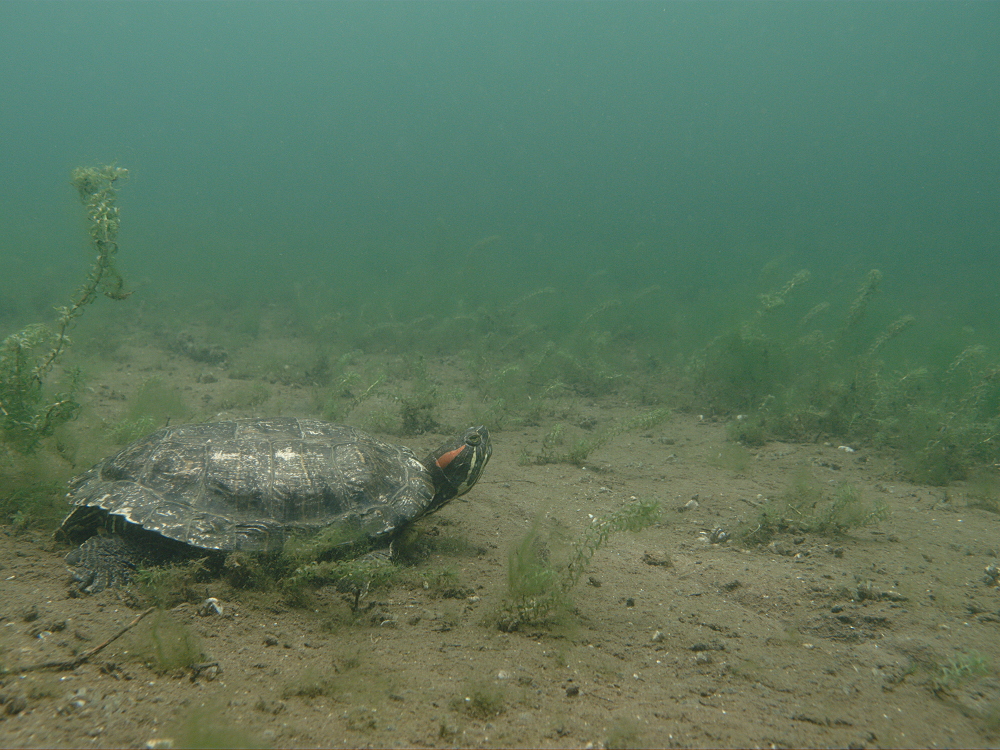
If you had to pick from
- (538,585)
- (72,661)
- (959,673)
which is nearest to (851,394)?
(959,673)

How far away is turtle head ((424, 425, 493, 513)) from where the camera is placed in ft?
15.0

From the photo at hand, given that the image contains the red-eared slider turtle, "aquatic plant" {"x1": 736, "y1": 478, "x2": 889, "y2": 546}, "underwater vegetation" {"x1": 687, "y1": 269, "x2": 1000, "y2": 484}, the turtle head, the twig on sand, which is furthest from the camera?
"underwater vegetation" {"x1": 687, "y1": 269, "x2": 1000, "y2": 484}

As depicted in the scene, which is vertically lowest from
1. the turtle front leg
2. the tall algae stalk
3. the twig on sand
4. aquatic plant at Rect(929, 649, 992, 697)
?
aquatic plant at Rect(929, 649, 992, 697)

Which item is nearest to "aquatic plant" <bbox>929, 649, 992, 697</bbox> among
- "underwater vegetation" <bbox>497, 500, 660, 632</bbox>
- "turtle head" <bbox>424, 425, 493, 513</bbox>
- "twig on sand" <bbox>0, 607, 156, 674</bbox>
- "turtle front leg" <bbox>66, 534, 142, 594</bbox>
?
"underwater vegetation" <bbox>497, 500, 660, 632</bbox>

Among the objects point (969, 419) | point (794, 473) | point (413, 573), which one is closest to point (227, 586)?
point (413, 573)

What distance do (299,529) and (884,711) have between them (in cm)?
382

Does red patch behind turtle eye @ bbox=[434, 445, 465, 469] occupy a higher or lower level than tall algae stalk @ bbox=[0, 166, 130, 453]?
lower

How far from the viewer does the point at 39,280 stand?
1981 centimetres

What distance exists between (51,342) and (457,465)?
12.7 feet

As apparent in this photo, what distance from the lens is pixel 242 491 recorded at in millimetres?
3871

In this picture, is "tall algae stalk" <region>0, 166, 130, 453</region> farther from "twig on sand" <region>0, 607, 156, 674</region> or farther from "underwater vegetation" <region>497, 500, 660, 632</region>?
"underwater vegetation" <region>497, 500, 660, 632</region>

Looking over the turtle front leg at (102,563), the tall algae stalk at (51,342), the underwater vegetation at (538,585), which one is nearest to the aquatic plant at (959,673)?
the underwater vegetation at (538,585)

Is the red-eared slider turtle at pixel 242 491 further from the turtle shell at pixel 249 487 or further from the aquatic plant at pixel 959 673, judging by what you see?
the aquatic plant at pixel 959 673

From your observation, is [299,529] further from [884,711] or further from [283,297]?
[283,297]
